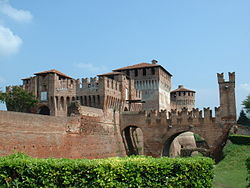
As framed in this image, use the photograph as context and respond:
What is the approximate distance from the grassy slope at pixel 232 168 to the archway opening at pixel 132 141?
10.4 meters

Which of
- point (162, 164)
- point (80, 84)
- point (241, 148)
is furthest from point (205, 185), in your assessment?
point (80, 84)

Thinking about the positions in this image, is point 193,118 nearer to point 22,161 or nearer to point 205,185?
point 205,185

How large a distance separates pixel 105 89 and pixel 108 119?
4.90 meters

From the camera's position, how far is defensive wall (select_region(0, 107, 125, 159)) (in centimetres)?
1815

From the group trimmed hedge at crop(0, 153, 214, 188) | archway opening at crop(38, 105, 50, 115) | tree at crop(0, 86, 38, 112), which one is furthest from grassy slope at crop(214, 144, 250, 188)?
tree at crop(0, 86, 38, 112)

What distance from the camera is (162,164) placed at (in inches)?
435

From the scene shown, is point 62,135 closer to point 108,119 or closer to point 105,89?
point 108,119

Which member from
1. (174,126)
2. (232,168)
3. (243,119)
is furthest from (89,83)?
(243,119)

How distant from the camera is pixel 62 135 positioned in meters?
22.8

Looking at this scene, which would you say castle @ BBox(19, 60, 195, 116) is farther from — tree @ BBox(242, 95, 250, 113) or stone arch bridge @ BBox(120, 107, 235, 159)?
tree @ BBox(242, 95, 250, 113)

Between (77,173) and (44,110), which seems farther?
(44,110)

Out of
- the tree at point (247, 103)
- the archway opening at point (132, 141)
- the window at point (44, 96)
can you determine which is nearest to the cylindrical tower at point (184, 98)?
the tree at point (247, 103)

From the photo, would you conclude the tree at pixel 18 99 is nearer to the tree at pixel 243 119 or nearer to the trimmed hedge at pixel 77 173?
the trimmed hedge at pixel 77 173

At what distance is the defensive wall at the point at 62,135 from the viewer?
18.2 metres
